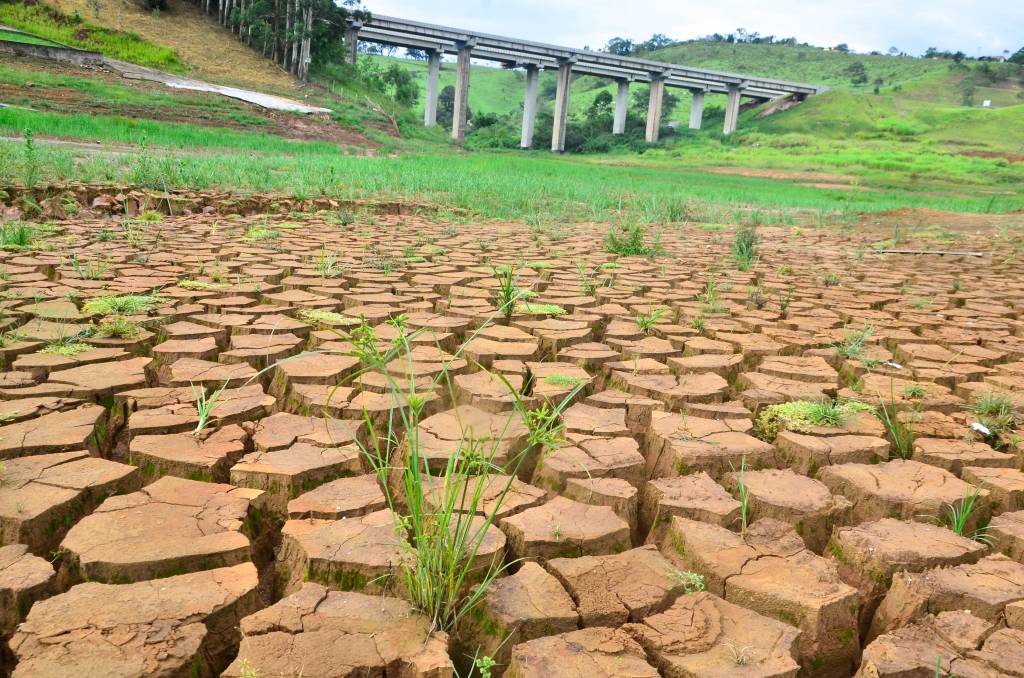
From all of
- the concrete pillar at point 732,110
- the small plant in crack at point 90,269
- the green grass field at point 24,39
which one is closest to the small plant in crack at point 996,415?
the small plant in crack at point 90,269

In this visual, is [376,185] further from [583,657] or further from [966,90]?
[966,90]

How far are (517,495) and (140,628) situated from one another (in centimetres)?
81

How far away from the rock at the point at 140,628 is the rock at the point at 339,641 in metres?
0.07

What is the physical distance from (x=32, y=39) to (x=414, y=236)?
23.2m

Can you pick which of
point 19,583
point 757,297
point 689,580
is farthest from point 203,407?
point 757,297

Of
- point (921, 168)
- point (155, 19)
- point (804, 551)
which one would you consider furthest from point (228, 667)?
point (155, 19)

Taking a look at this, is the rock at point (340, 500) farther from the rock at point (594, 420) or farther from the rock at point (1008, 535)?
the rock at point (1008, 535)

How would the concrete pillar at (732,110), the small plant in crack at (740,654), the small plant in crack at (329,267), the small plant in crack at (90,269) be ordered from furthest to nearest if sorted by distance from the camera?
the concrete pillar at (732,110), the small plant in crack at (329,267), the small plant in crack at (90,269), the small plant in crack at (740,654)

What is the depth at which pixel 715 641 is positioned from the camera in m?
1.20

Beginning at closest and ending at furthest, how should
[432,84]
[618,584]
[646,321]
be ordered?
1. [618,584]
2. [646,321]
3. [432,84]

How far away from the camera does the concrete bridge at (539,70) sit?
36.8 metres

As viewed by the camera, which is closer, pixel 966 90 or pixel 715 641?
pixel 715 641

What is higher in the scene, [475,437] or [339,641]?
[475,437]

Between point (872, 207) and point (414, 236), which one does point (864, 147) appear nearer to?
point (872, 207)
